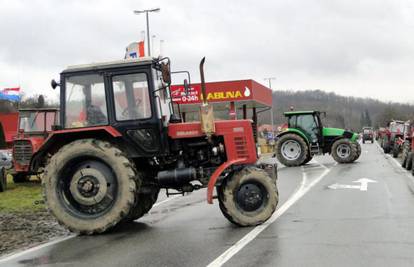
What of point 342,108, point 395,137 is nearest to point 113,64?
point 395,137

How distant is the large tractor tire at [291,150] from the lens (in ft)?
77.5

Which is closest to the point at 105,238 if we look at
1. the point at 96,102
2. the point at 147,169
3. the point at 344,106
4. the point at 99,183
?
the point at 99,183

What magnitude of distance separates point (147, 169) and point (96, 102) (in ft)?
4.82

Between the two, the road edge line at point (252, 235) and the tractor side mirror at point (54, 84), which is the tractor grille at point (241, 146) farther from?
the tractor side mirror at point (54, 84)

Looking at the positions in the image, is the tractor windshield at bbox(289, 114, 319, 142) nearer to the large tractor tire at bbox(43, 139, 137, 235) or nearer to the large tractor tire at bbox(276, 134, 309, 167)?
the large tractor tire at bbox(276, 134, 309, 167)

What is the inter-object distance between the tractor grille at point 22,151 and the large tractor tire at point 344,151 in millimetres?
13411

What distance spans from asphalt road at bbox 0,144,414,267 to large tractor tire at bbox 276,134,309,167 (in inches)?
463

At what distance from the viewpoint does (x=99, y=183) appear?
28.6 feet

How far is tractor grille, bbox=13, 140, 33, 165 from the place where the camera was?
676 inches

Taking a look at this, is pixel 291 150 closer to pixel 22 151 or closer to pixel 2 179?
pixel 22 151

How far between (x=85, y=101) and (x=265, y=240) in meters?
3.84

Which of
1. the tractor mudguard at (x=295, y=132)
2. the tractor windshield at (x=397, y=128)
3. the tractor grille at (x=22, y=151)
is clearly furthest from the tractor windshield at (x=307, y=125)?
the tractor grille at (x=22, y=151)

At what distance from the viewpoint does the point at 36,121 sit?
60.2 feet

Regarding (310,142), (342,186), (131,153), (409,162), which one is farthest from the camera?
(310,142)
